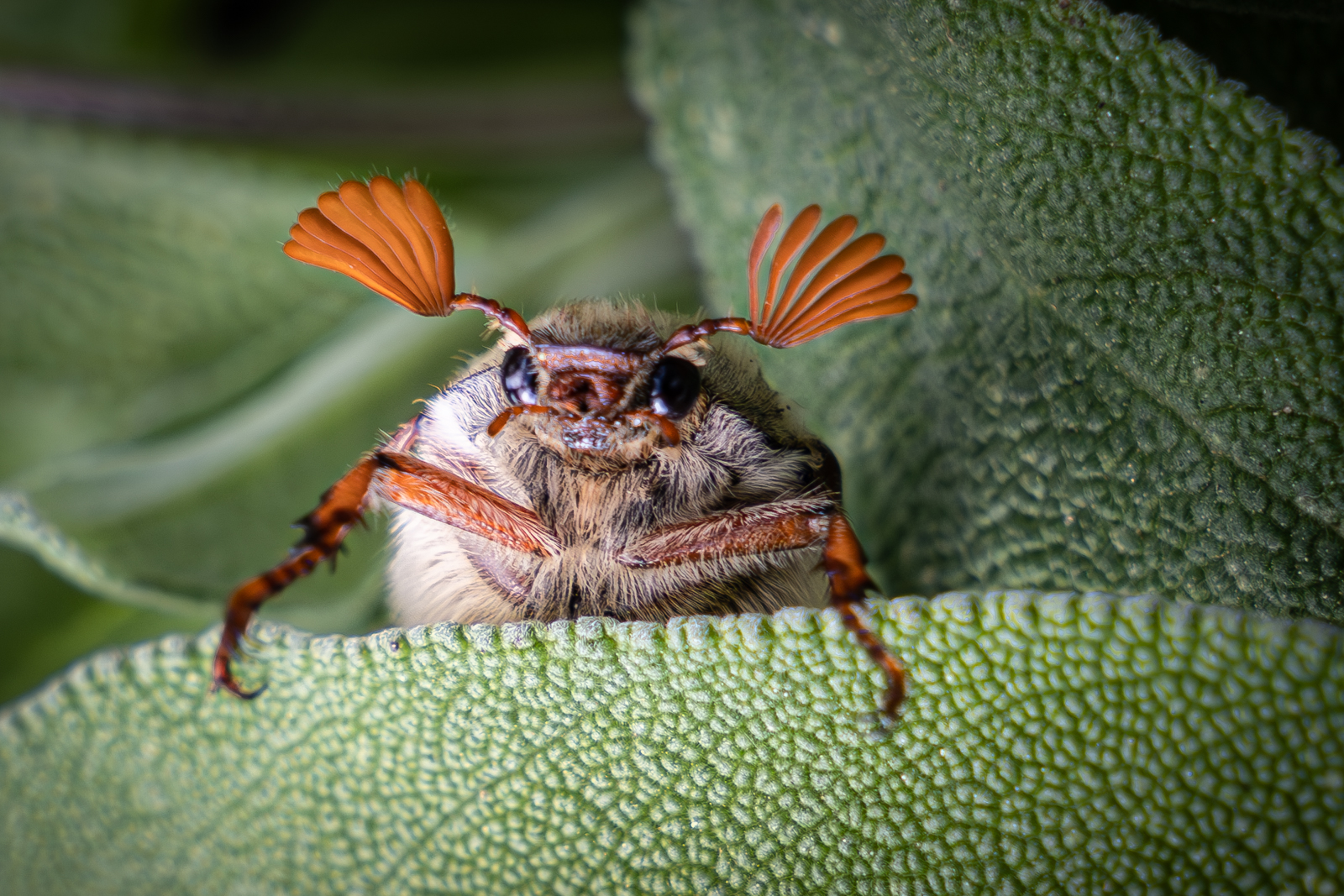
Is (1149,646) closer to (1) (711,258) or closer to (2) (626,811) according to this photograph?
(2) (626,811)

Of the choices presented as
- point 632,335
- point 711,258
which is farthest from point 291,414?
point 632,335

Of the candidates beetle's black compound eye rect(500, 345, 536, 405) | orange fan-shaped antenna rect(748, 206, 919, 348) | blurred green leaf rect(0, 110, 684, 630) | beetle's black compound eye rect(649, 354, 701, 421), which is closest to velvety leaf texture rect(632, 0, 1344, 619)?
orange fan-shaped antenna rect(748, 206, 919, 348)

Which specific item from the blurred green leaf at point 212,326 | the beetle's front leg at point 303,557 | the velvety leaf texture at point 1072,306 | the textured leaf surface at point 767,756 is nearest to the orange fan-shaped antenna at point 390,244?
the beetle's front leg at point 303,557

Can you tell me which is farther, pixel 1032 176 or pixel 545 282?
pixel 545 282

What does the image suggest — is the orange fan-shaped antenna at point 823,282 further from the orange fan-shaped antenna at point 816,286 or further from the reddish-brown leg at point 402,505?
the reddish-brown leg at point 402,505

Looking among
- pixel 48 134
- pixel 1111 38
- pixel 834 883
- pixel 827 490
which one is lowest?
pixel 834 883

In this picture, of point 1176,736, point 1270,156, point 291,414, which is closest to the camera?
point 1176,736

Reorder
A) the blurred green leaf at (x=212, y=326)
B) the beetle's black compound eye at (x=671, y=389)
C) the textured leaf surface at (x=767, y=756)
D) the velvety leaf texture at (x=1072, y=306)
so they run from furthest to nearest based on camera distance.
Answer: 1. the blurred green leaf at (x=212, y=326)
2. the beetle's black compound eye at (x=671, y=389)
3. the velvety leaf texture at (x=1072, y=306)
4. the textured leaf surface at (x=767, y=756)
